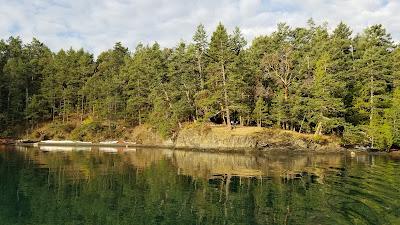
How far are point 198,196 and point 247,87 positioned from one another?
139ft

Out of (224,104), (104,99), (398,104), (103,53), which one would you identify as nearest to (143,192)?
(224,104)

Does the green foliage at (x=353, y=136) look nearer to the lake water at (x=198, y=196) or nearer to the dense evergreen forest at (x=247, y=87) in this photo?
the dense evergreen forest at (x=247, y=87)

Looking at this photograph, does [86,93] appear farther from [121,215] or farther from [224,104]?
[121,215]

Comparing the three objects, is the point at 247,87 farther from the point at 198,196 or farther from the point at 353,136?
the point at 198,196

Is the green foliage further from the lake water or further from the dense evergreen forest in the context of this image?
the lake water

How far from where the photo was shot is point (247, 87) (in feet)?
207

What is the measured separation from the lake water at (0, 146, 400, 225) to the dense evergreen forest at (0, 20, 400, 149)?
25.3m

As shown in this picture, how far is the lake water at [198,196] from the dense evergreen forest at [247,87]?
82.9 feet

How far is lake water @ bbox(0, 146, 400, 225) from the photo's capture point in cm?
1728

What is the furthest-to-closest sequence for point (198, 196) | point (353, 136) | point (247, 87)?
point (247, 87) → point (353, 136) → point (198, 196)

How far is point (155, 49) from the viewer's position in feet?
257

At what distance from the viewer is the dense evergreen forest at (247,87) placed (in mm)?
57969

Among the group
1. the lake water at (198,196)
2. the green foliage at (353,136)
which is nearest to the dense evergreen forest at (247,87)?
the green foliage at (353,136)

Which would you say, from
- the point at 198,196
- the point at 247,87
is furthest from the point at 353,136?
the point at 198,196
